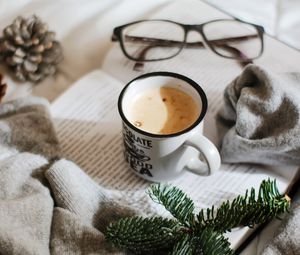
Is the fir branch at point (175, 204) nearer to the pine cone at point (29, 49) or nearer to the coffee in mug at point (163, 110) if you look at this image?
the coffee in mug at point (163, 110)

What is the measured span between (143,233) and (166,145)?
8cm

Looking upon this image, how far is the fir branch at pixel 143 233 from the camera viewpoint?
405 mm

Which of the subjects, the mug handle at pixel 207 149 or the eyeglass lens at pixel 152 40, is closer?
the mug handle at pixel 207 149

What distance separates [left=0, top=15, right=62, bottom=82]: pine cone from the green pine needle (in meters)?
0.24

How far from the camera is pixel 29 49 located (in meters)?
0.58

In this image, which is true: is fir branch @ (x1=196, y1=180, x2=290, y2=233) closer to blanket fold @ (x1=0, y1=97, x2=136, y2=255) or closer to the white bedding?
blanket fold @ (x1=0, y1=97, x2=136, y2=255)

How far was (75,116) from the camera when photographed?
1.78 feet

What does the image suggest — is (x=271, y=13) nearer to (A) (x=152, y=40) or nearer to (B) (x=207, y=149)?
(A) (x=152, y=40)

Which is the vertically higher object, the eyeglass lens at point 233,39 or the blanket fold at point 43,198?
→ the eyeglass lens at point 233,39

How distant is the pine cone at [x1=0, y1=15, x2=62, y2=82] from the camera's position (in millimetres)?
576

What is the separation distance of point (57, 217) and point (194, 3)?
1.07 ft

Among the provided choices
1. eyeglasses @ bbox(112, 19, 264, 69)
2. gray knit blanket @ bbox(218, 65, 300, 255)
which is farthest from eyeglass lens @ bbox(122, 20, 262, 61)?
gray knit blanket @ bbox(218, 65, 300, 255)

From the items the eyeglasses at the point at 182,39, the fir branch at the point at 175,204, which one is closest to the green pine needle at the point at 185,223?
the fir branch at the point at 175,204

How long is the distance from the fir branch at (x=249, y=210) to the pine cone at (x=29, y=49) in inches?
10.8
